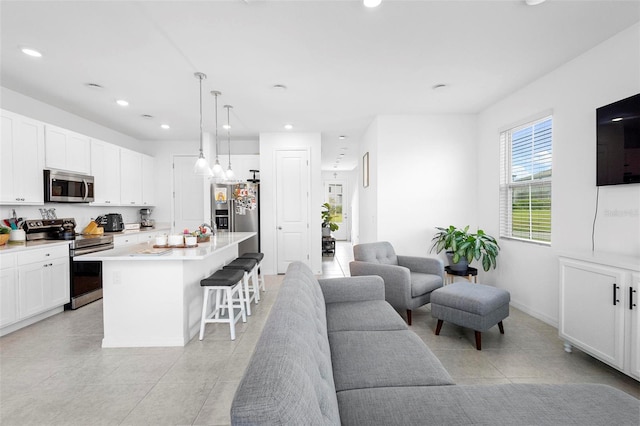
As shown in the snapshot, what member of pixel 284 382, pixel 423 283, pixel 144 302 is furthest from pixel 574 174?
pixel 144 302

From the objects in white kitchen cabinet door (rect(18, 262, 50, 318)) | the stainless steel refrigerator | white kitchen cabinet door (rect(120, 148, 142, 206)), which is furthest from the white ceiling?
white kitchen cabinet door (rect(18, 262, 50, 318))

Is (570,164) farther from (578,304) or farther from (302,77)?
(302,77)

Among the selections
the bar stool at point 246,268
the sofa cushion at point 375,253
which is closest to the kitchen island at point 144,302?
the bar stool at point 246,268

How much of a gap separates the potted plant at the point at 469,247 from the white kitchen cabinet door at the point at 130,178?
5311mm

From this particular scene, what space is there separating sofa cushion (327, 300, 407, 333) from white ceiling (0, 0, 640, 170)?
2.22 m

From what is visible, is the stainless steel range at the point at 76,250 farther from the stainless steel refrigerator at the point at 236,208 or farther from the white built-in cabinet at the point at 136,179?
the stainless steel refrigerator at the point at 236,208

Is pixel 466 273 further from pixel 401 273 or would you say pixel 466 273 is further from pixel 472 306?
pixel 472 306

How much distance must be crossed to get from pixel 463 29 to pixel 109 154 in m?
5.26

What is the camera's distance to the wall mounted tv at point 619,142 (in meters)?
2.26

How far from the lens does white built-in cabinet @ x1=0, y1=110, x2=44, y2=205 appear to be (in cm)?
320

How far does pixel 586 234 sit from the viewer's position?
2.72 meters

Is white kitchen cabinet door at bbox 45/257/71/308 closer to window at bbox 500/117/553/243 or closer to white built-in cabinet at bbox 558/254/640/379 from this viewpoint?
white built-in cabinet at bbox 558/254/640/379

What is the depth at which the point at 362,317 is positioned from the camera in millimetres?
2131

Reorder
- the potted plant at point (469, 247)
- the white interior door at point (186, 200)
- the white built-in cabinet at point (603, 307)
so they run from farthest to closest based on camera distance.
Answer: the white interior door at point (186, 200) < the potted plant at point (469, 247) < the white built-in cabinet at point (603, 307)
